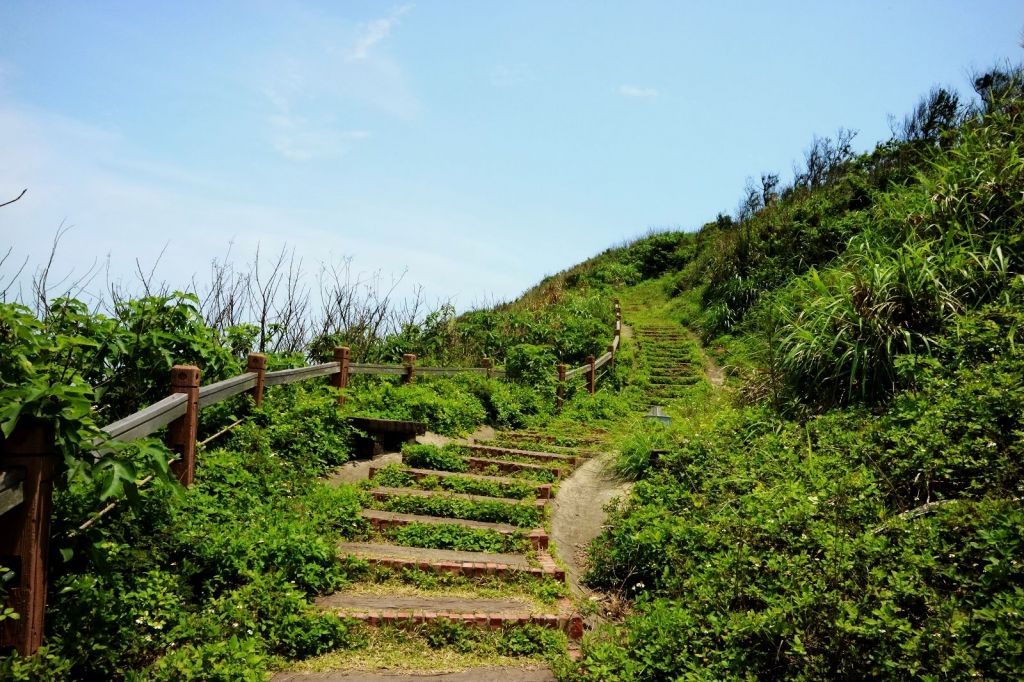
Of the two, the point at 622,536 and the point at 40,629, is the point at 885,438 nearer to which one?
the point at 622,536

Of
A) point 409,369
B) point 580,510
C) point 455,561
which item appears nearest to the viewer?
point 455,561

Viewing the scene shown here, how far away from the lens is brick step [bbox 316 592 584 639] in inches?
181

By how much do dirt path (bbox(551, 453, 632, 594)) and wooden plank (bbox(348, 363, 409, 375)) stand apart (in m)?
3.47

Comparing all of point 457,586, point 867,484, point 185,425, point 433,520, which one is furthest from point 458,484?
point 867,484

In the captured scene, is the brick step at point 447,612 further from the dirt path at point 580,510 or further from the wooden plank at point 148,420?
the wooden plank at point 148,420

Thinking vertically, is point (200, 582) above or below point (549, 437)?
below

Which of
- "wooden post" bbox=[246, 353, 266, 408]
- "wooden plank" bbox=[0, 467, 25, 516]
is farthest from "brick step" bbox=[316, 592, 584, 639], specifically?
"wooden post" bbox=[246, 353, 266, 408]

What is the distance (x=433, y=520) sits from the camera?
21.4 feet

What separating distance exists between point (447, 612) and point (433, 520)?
1825 mm

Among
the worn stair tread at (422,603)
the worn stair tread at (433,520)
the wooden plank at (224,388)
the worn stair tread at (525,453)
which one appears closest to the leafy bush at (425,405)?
the worn stair tread at (525,453)

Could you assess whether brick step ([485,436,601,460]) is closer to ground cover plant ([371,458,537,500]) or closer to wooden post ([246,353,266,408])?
ground cover plant ([371,458,537,500])

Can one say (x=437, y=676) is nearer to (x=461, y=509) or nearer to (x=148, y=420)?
(x=148, y=420)

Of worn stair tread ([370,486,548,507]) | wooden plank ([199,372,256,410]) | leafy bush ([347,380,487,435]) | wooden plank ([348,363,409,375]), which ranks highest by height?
wooden plank ([348,363,409,375])

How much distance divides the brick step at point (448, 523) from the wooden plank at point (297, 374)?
186 centimetres
